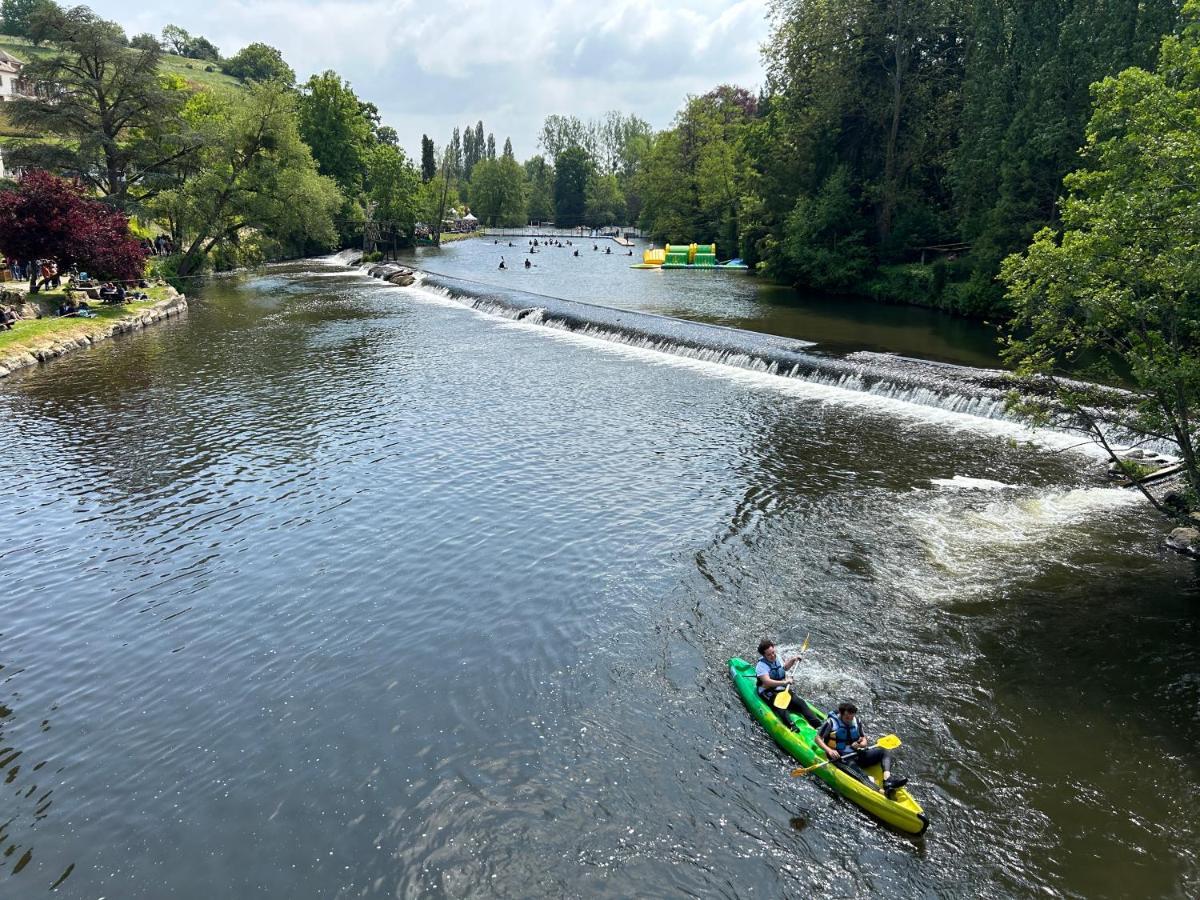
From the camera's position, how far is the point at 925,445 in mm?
Result: 24922

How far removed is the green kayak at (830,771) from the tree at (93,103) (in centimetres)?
5738

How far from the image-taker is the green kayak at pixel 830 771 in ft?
33.3

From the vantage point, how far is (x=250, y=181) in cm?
6412

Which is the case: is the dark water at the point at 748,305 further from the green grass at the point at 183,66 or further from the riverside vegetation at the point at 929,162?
the green grass at the point at 183,66

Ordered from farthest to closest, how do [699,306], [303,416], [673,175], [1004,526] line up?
[673,175], [699,306], [303,416], [1004,526]

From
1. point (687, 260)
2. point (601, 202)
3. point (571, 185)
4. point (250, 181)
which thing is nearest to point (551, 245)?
point (687, 260)

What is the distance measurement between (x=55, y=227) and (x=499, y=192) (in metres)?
141

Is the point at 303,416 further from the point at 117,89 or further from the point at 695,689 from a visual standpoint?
the point at 117,89

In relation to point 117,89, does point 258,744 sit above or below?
below

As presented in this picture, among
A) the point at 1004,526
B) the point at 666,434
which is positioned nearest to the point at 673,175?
the point at 666,434

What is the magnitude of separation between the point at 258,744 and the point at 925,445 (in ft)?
70.7

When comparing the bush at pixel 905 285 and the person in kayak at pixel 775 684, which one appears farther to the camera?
the bush at pixel 905 285

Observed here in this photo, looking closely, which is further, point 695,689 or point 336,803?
point 695,689

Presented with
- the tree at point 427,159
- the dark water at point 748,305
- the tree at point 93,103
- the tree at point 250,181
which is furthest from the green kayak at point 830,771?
the tree at point 427,159
